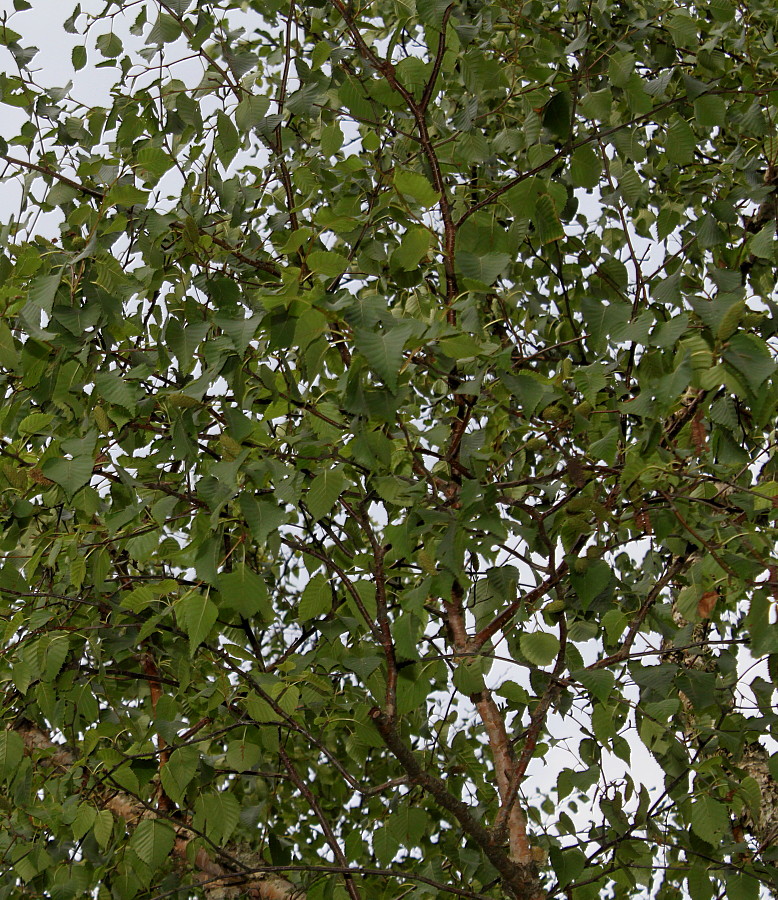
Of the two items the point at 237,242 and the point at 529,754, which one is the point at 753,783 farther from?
the point at 237,242

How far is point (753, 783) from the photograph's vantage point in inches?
84.3

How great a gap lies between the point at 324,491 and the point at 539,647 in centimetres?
63

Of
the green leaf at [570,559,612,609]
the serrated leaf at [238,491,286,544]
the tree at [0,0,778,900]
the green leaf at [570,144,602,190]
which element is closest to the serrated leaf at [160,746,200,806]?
the tree at [0,0,778,900]

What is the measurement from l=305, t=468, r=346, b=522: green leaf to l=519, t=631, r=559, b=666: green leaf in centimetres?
58

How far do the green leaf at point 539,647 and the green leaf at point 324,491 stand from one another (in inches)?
22.9

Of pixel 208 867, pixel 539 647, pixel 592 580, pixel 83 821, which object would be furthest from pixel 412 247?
pixel 208 867

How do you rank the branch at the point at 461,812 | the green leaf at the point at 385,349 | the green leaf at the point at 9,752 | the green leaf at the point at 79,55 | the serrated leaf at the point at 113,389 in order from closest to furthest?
the green leaf at the point at 385,349 < the serrated leaf at the point at 113,389 < the branch at the point at 461,812 < the green leaf at the point at 9,752 < the green leaf at the point at 79,55

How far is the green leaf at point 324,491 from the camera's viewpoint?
1648 millimetres

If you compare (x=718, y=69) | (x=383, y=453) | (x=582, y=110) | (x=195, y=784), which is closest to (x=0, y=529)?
(x=195, y=784)

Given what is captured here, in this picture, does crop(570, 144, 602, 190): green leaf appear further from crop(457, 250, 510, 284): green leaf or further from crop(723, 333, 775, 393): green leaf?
crop(723, 333, 775, 393): green leaf

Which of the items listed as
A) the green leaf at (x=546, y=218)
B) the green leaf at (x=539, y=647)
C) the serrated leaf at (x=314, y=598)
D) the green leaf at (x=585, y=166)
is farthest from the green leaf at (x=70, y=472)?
the green leaf at (x=585, y=166)

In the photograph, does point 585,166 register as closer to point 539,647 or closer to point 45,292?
point 539,647

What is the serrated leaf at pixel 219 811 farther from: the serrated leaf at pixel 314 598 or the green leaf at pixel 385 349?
the green leaf at pixel 385 349

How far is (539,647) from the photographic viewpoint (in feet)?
6.35
